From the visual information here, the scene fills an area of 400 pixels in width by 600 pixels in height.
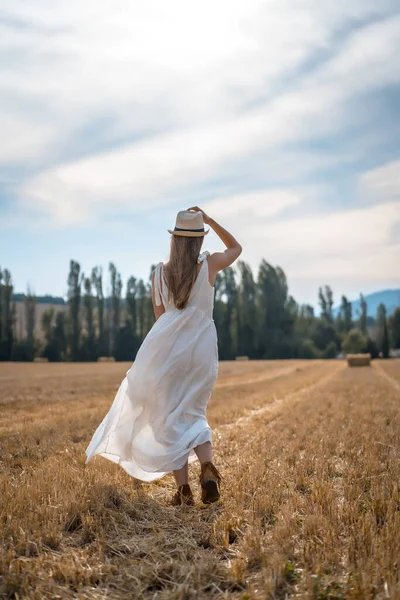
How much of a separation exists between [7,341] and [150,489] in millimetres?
55099

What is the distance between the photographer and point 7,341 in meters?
56.9

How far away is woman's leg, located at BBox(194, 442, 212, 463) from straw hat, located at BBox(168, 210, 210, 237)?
164 centimetres

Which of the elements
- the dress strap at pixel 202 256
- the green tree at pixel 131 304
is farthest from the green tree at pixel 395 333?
the dress strap at pixel 202 256

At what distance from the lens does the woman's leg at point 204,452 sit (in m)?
4.43

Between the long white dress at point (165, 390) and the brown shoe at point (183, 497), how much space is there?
8.7 inches

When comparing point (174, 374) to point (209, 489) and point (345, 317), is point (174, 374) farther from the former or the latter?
point (345, 317)

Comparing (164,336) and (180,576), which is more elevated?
(164,336)

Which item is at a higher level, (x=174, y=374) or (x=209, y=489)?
(x=174, y=374)

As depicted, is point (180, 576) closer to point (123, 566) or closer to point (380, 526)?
point (123, 566)

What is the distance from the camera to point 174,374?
4688 mm

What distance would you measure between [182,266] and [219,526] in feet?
6.47

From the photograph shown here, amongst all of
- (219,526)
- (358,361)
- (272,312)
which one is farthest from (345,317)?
(219,526)

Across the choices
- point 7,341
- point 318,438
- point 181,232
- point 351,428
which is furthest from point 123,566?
point 7,341

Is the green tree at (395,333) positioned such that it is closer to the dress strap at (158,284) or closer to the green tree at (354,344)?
the green tree at (354,344)
